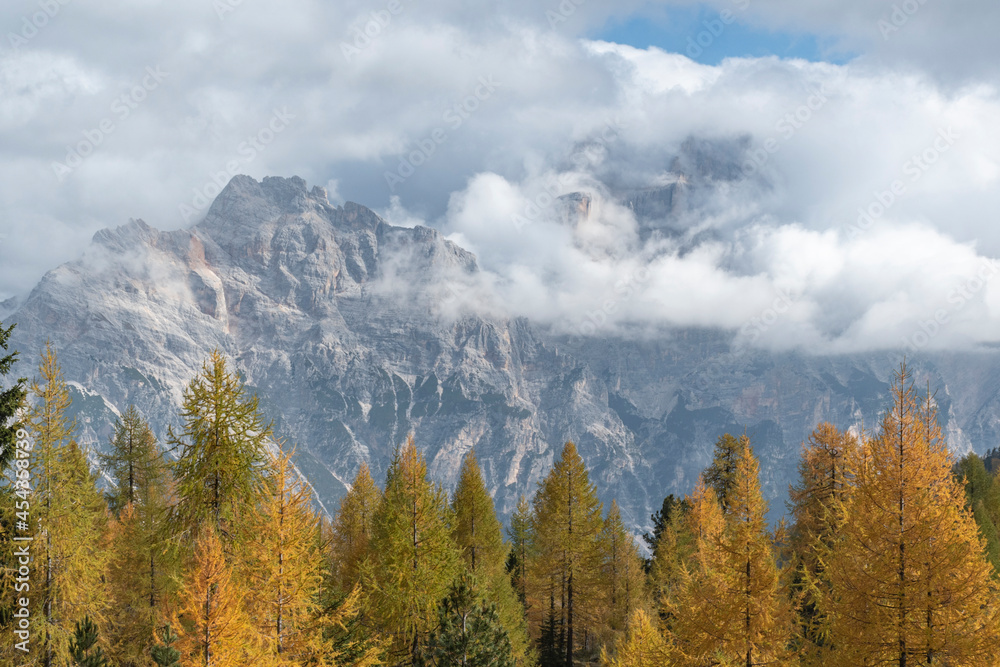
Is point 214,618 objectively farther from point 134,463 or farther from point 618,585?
point 618,585

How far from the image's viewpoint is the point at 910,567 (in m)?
16.4

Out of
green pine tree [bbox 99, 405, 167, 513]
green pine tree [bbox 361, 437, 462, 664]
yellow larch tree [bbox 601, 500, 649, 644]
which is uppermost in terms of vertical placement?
green pine tree [bbox 99, 405, 167, 513]

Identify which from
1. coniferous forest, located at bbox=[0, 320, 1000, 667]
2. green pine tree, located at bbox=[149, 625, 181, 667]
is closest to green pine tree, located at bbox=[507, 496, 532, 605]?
coniferous forest, located at bbox=[0, 320, 1000, 667]

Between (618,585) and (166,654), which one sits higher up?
(166,654)

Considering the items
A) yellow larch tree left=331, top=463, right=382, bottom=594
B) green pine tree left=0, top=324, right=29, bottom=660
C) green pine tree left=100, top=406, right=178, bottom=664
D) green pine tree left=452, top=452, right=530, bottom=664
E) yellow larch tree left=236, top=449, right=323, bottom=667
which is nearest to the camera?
green pine tree left=0, top=324, right=29, bottom=660

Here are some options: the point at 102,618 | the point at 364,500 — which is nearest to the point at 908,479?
the point at 102,618

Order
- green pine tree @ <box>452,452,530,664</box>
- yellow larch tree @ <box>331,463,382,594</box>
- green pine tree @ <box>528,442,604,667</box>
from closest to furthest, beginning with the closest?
green pine tree @ <box>528,442,604,667</box>
green pine tree @ <box>452,452,530,664</box>
yellow larch tree @ <box>331,463,382,594</box>

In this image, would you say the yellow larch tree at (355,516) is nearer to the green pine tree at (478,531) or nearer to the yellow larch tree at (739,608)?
the green pine tree at (478,531)

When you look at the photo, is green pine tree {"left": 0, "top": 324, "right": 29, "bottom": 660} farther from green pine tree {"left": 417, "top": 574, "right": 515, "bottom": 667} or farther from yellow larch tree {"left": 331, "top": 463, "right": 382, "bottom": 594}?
yellow larch tree {"left": 331, "top": 463, "right": 382, "bottom": 594}

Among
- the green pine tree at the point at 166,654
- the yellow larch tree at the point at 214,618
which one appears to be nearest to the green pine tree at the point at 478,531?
the green pine tree at the point at 166,654

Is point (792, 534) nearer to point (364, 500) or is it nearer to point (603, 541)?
point (603, 541)

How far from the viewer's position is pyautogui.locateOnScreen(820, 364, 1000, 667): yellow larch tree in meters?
15.6

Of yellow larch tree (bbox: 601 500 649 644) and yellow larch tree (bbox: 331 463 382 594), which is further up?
yellow larch tree (bbox: 331 463 382 594)

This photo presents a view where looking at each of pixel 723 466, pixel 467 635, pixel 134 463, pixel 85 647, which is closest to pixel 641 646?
pixel 467 635
